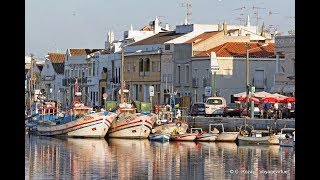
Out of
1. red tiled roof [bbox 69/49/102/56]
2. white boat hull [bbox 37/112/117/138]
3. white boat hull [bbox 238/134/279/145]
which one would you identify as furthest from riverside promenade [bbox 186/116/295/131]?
red tiled roof [bbox 69/49/102/56]

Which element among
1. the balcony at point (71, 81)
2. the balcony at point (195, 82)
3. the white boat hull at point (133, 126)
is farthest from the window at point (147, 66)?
the white boat hull at point (133, 126)

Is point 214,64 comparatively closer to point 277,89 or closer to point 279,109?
point 277,89

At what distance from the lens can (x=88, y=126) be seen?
2184 inches

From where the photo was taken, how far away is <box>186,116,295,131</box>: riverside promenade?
1849 inches

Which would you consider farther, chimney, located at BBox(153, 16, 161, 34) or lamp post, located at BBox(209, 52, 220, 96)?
chimney, located at BBox(153, 16, 161, 34)

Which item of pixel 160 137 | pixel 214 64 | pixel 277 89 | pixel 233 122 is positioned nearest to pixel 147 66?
pixel 214 64

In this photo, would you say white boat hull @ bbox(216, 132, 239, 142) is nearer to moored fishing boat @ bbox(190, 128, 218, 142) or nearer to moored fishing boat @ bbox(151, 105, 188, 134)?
moored fishing boat @ bbox(190, 128, 218, 142)

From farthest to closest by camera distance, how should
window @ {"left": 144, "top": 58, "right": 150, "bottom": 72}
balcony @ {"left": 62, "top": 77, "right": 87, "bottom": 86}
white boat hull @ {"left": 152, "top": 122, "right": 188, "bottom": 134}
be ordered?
1. balcony @ {"left": 62, "top": 77, "right": 87, "bottom": 86}
2. window @ {"left": 144, "top": 58, "right": 150, "bottom": 72}
3. white boat hull @ {"left": 152, "top": 122, "right": 188, "bottom": 134}

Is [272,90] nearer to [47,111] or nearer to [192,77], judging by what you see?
[192,77]

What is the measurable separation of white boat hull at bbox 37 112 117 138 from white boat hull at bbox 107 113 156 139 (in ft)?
1.78

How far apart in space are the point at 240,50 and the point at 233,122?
57.5ft
